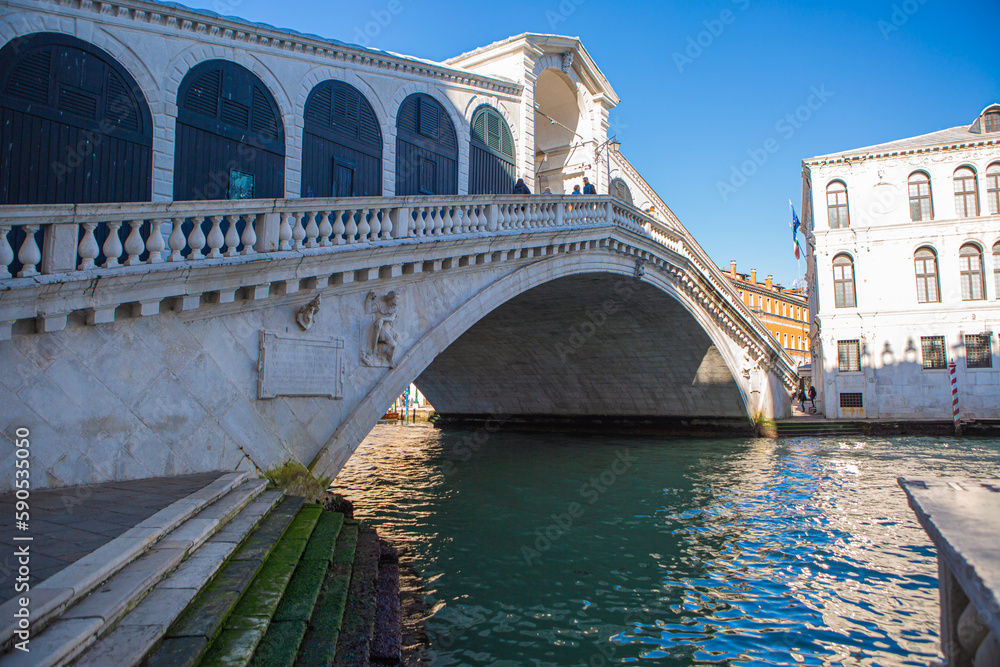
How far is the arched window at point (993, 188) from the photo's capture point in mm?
21906

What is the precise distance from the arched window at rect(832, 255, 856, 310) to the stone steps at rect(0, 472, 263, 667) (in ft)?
79.5

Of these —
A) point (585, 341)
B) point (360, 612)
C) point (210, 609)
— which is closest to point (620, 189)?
point (585, 341)

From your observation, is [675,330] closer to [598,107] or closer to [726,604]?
[598,107]

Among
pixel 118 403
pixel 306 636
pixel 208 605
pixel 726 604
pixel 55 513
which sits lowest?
pixel 726 604

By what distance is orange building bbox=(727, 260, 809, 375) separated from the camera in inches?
1800

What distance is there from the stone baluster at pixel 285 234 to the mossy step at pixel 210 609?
3.54 meters

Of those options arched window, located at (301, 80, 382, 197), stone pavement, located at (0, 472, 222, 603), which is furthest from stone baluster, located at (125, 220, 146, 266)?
arched window, located at (301, 80, 382, 197)

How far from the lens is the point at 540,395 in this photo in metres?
25.4

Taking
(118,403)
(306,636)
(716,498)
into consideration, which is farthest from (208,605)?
(716,498)

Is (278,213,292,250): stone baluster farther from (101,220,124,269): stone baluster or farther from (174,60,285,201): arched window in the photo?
(174,60,285,201): arched window

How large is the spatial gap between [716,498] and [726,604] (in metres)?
5.24

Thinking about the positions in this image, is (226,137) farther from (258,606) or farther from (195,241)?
(258,606)

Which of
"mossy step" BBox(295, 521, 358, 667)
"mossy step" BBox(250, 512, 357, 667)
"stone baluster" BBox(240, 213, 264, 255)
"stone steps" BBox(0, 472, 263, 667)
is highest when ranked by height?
"stone baluster" BBox(240, 213, 264, 255)

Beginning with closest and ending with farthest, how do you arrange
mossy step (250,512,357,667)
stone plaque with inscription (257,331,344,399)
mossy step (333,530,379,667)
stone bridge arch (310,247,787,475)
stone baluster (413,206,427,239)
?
mossy step (250,512,357,667) < mossy step (333,530,379,667) < stone plaque with inscription (257,331,344,399) < stone bridge arch (310,247,787,475) < stone baluster (413,206,427,239)
